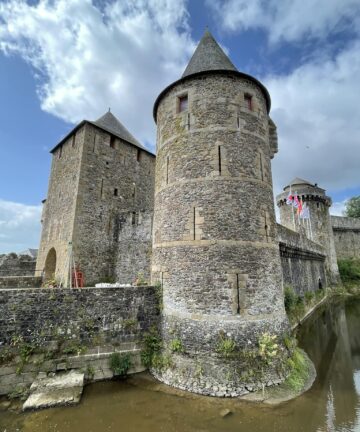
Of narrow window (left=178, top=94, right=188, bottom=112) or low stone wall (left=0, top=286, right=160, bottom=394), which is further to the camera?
narrow window (left=178, top=94, right=188, bottom=112)

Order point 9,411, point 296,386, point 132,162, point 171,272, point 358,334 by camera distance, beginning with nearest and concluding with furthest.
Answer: point 9,411
point 296,386
point 171,272
point 358,334
point 132,162

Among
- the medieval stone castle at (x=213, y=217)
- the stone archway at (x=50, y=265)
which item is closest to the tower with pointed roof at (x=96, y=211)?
the stone archway at (x=50, y=265)

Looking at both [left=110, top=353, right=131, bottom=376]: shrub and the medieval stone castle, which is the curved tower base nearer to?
the medieval stone castle

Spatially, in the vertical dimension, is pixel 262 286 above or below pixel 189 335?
above

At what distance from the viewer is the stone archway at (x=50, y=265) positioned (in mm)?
12953

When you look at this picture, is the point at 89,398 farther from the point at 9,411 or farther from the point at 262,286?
the point at 262,286

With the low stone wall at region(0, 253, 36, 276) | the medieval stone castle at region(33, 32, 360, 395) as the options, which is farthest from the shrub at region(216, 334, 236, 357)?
the low stone wall at region(0, 253, 36, 276)

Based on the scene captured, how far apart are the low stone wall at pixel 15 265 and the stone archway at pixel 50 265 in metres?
4.21

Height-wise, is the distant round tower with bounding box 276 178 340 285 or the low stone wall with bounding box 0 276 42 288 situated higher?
the distant round tower with bounding box 276 178 340 285

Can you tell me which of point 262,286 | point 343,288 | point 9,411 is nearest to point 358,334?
point 262,286

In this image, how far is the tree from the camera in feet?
132

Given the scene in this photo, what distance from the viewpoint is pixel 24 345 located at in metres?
6.05

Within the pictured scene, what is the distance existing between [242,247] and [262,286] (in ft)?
3.88

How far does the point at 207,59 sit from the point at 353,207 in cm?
4353
